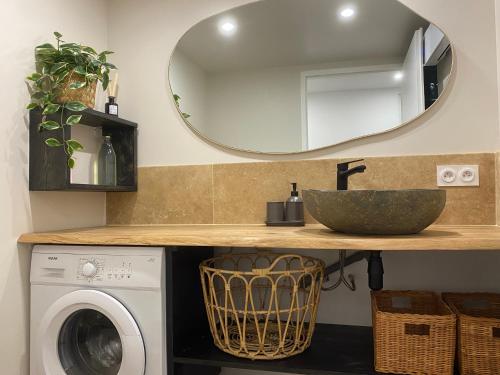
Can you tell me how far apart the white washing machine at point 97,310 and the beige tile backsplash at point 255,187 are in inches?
21.6

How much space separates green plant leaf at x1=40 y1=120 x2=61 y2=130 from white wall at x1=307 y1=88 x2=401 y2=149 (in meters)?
1.09

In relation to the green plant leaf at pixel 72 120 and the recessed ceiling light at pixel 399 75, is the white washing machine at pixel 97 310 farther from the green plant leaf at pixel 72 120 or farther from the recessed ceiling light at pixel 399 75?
the recessed ceiling light at pixel 399 75

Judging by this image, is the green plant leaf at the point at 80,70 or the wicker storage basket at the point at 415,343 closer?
the wicker storage basket at the point at 415,343

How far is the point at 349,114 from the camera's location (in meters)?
1.71

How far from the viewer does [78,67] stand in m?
1.55

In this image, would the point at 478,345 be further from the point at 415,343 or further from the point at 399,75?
the point at 399,75

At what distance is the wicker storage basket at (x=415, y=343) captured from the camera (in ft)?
3.97

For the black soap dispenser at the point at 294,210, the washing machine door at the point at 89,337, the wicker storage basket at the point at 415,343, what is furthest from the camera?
the black soap dispenser at the point at 294,210

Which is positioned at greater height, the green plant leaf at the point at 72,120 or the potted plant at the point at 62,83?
the potted plant at the point at 62,83

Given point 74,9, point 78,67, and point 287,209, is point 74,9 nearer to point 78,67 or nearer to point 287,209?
point 78,67

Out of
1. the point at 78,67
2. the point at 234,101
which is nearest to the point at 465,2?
the point at 234,101

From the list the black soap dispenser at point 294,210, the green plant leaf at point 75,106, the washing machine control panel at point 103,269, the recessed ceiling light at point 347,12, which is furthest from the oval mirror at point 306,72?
the washing machine control panel at point 103,269

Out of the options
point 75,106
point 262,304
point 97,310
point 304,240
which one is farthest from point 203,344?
point 75,106

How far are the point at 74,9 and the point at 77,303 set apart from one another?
1.41 meters
